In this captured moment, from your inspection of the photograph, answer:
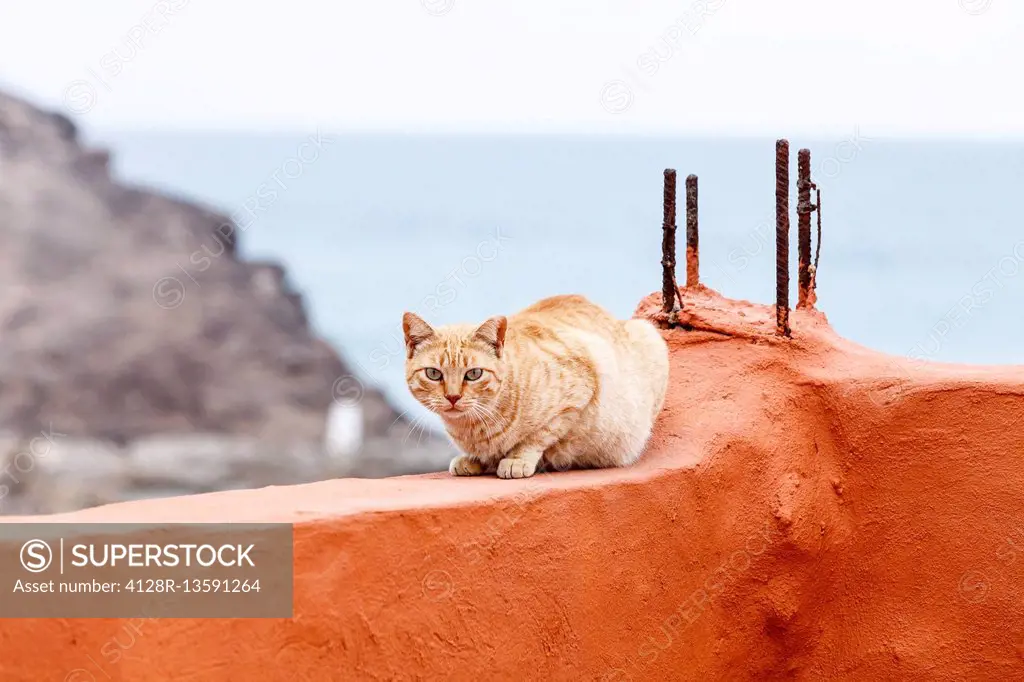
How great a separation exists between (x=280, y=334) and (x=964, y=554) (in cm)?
755

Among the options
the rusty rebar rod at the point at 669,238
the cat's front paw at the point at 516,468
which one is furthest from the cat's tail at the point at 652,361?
the cat's front paw at the point at 516,468

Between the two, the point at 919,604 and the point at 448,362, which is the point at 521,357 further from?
the point at 919,604

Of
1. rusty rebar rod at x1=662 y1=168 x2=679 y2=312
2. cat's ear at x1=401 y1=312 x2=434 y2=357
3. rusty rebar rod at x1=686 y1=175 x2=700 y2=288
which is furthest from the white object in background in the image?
cat's ear at x1=401 y1=312 x2=434 y2=357

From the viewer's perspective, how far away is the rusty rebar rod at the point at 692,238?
3.62 meters

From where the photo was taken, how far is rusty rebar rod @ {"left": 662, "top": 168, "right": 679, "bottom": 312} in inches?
140

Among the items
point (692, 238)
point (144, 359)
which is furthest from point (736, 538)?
point (144, 359)

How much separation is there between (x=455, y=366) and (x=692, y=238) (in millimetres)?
1205

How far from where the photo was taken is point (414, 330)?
117 inches

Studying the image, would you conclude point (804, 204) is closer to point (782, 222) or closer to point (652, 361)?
point (782, 222)

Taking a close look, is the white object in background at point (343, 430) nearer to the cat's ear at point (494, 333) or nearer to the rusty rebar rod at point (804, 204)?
the rusty rebar rod at point (804, 204)

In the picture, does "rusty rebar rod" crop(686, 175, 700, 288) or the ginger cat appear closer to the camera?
the ginger cat
